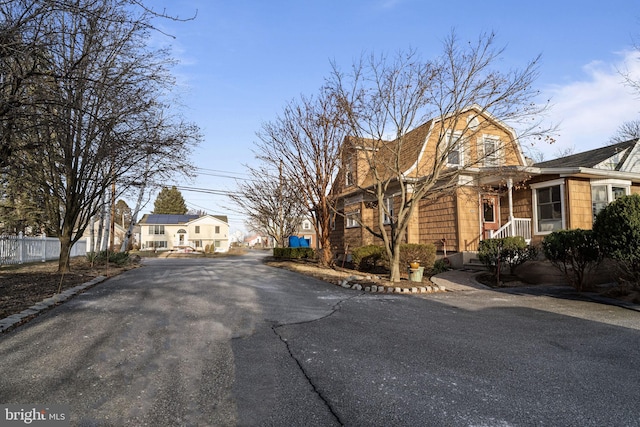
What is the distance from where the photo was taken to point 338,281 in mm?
13477

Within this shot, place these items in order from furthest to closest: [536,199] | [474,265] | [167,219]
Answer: [167,219] → [536,199] → [474,265]

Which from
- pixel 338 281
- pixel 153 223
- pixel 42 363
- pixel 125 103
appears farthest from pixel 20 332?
pixel 153 223

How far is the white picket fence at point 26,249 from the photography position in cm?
1605

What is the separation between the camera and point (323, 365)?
4703 millimetres

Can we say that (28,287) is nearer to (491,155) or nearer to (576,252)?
(576,252)

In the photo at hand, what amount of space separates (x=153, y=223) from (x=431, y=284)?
56.7 m

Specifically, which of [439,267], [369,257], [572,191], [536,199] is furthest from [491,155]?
[369,257]

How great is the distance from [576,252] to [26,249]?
2060cm

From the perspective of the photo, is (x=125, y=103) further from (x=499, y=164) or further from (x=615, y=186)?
(x=615, y=186)

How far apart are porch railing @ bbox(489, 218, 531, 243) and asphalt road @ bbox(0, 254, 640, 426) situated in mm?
7125

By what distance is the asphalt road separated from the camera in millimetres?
3486

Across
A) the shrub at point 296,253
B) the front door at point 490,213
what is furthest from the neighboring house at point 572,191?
the shrub at point 296,253

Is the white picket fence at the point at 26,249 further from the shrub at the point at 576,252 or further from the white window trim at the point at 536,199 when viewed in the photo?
the white window trim at the point at 536,199

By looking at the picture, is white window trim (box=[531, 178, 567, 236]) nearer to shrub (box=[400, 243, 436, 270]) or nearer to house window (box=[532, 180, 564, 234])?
house window (box=[532, 180, 564, 234])
